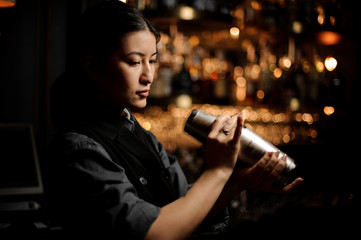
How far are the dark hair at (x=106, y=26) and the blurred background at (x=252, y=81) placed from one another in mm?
651

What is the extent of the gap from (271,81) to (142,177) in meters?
2.28

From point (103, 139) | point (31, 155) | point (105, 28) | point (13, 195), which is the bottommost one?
point (13, 195)

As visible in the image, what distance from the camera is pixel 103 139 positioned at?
0.92 metres

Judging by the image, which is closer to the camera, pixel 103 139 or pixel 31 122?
pixel 103 139

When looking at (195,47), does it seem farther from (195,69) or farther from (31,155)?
(31,155)

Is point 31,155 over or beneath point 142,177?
beneath

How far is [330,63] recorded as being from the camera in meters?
3.01

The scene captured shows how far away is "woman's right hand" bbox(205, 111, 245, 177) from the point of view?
0.85 m

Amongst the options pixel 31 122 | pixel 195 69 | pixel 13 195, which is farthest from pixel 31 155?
pixel 195 69

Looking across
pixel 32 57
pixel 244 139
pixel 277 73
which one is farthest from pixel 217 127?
pixel 277 73

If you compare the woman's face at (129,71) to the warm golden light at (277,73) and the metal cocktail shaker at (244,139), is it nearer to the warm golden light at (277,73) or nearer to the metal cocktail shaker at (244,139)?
the metal cocktail shaker at (244,139)

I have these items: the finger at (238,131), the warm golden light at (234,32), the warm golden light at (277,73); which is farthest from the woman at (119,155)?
the warm golden light at (277,73)

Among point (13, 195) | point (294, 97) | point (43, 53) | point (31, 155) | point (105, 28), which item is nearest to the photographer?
point (105, 28)

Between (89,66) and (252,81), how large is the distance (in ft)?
7.12
